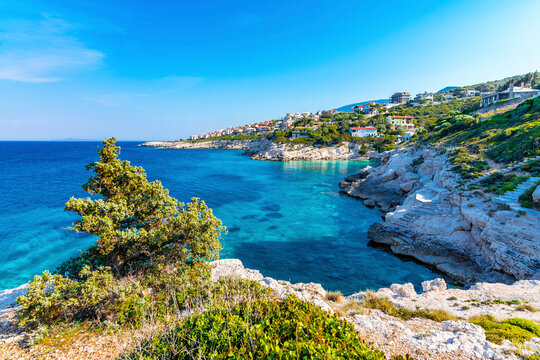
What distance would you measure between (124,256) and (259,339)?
7627mm

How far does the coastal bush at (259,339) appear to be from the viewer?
15.5 feet

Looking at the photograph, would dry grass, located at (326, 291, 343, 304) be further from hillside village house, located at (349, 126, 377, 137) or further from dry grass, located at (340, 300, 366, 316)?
hillside village house, located at (349, 126, 377, 137)

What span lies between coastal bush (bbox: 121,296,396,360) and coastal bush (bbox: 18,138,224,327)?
2.60 m

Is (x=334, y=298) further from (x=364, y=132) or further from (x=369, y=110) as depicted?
(x=369, y=110)

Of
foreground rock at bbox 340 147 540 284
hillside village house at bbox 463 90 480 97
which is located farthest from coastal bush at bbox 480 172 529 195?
hillside village house at bbox 463 90 480 97

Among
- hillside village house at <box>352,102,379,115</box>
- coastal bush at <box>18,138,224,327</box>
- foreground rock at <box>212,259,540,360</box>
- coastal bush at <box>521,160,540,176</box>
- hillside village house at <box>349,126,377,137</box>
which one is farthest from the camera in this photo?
hillside village house at <box>352,102,379,115</box>

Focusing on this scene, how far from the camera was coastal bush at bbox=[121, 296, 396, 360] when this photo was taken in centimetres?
471

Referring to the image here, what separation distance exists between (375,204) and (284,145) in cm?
6276

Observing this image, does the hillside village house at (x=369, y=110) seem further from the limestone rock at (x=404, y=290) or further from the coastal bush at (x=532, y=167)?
the limestone rock at (x=404, y=290)

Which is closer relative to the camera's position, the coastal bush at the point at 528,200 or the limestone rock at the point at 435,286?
the limestone rock at the point at 435,286

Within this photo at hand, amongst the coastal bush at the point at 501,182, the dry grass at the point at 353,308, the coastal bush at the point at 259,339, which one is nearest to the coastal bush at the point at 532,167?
the coastal bush at the point at 501,182

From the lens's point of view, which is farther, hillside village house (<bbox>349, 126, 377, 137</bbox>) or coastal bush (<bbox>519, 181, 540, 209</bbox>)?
hillside village house (<bbox>349, 126, 377, 137</bbox>)

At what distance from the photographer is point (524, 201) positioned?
14.6 meters

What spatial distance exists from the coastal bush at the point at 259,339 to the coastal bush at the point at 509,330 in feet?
14.7
